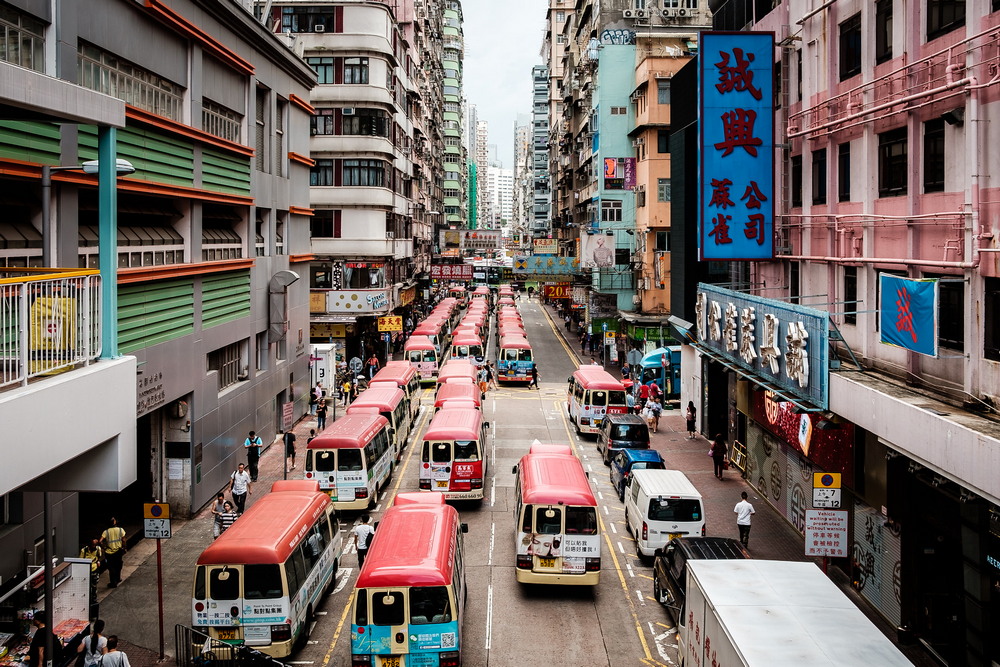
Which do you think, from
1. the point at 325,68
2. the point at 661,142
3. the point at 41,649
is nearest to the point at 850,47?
the point at 41,649

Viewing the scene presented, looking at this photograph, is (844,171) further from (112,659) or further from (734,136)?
(112,659)

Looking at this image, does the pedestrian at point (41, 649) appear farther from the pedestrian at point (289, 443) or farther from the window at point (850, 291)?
the window at point (850, 291)

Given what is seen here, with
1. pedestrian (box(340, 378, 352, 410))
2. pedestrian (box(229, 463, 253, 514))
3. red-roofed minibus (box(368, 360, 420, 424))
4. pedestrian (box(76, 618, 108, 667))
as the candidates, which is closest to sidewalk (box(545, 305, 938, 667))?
red-roofed minibus (box(368, 360, 420, 424))

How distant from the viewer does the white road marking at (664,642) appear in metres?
15.0

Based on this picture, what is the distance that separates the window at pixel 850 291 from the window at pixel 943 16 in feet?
17.1

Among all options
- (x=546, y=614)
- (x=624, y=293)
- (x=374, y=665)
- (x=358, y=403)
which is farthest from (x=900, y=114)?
(x=624, y=293)

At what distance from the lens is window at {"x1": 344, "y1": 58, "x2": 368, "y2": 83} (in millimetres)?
47812

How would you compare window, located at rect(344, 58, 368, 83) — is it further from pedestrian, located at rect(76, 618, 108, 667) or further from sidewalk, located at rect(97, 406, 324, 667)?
pedestrian, located at rect(76, 618, 108, 667)

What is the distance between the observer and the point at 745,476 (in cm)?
2722

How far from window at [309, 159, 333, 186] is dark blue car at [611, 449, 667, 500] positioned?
28.0m

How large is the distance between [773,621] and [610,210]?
44954 millimetres

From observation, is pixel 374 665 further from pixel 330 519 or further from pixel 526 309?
pixel 526 309

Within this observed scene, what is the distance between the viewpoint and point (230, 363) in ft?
90.2

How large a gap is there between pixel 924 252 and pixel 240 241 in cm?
2063
